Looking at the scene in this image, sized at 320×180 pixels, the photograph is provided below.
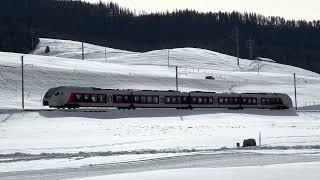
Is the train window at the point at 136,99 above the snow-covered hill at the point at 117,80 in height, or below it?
below

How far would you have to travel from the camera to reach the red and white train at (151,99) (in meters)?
64.4

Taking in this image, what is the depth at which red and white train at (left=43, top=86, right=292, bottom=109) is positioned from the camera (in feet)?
211

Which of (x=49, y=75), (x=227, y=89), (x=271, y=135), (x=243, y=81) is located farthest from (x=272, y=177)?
(x=243, y=81)

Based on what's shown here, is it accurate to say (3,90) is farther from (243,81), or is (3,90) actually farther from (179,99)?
(243,81)

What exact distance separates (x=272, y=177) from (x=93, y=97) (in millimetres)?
48950

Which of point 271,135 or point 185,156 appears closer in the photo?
point 185,156

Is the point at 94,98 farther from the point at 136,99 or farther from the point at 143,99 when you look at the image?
the point at 143,99

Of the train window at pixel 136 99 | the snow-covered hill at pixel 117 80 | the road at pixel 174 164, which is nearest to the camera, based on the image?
the road at pixel 174 164

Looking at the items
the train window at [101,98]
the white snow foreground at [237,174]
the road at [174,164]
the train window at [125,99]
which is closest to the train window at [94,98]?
the train window at [101,98]

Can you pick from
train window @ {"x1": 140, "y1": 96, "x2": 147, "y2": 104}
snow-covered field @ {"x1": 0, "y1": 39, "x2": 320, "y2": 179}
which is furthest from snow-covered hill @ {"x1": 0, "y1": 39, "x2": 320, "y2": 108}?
train window @ {"x1": 140, "y1": 96, "x2": 147, "y2": 104}

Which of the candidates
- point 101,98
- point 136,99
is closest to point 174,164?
point 101,98

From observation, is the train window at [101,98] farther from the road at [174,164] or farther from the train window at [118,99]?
the road at [174,164]

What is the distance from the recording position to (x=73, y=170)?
2253 cm

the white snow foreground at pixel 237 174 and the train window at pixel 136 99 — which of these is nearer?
the white snow foreground at pixel 237 174
